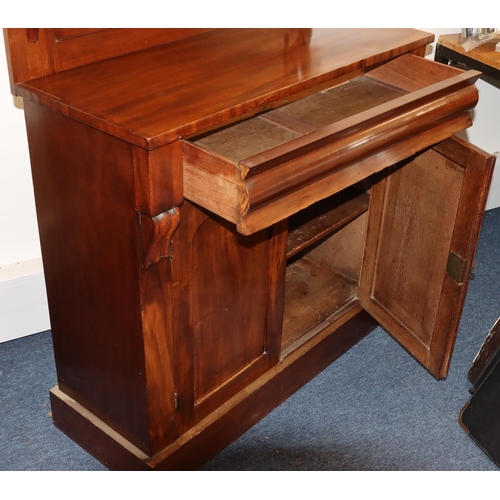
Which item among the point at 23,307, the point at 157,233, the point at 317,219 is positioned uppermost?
the point at 157,233

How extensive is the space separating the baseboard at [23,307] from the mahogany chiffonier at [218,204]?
432 millimetres

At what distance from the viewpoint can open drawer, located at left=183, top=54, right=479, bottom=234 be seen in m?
1.43

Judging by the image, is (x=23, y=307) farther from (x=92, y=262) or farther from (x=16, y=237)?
(x=92, y=262)

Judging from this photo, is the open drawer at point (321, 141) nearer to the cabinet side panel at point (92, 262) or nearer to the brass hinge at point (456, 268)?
the cabinet side panel at point (92, 262)

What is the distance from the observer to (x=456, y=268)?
2070mm

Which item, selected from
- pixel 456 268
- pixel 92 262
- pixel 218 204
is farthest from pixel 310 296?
pixel 218 204

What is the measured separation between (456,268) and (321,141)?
0.75m

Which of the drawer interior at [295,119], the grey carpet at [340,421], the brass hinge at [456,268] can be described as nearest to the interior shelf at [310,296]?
the grey carpet at [340,421]

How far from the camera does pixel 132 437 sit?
6.39ft

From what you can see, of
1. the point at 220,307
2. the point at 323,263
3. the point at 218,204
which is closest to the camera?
the point at 218,204

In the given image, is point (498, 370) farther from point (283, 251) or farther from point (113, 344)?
point (113, 344)
